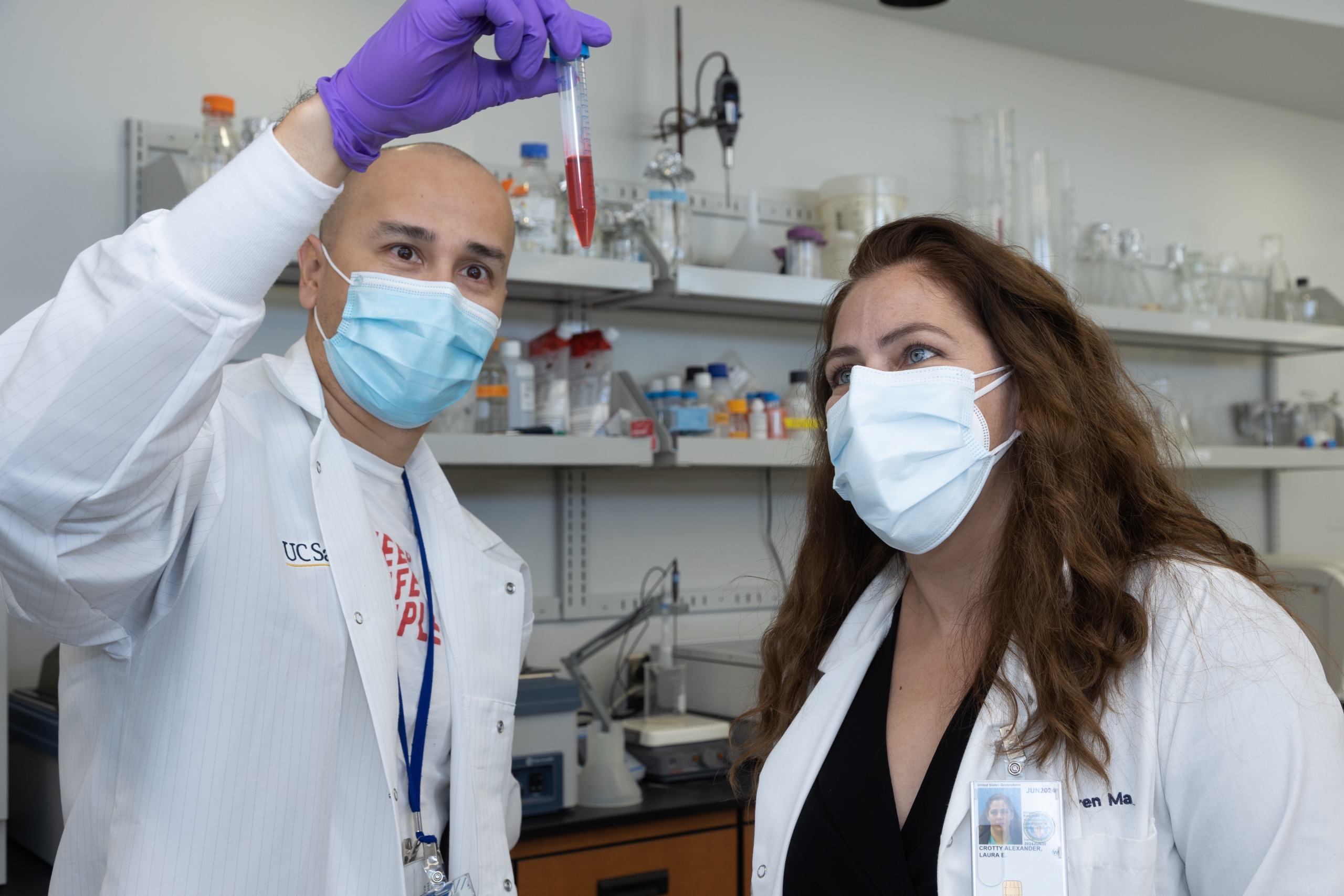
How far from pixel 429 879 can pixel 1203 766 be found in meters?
0.94

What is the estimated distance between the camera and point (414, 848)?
1.41 metres

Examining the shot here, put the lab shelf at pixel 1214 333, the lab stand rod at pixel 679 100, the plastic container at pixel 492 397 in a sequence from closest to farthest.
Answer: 1. the plastic container at pixel 492 397
2. the lab stand rod at pixel 679 100
3. the lab shelf at pixel 1214 333

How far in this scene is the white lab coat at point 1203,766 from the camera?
1.06 meters

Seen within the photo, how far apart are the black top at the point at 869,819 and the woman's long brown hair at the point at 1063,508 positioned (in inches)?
4.7

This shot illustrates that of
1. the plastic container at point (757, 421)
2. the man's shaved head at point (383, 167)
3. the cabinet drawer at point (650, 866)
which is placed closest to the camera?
the man's shaved head at point (383, 167)

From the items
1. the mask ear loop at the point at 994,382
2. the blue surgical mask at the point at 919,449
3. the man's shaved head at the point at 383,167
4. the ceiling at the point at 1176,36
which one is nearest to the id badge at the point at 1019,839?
the blue surgical mask at the point at 919,449

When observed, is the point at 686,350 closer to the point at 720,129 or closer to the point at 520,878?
the point at 720,129

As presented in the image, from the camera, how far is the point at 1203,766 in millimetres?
1111

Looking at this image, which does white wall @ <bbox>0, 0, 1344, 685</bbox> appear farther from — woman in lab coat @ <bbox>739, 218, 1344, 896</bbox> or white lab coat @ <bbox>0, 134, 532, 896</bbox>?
woman in lab coat @ <bbox>739, 218, 1344, 896</bbox>

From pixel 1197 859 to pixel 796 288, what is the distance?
187 cm

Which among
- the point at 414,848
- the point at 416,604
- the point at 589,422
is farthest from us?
the point at 589,422

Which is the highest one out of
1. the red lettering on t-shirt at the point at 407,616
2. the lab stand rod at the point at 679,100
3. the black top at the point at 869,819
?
the lab stand rod at the point at 679,100

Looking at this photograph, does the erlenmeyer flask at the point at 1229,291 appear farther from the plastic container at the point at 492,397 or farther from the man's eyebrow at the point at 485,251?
the man's eyebrow at the point at 485,251

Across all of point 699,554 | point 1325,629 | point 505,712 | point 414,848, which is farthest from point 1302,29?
point 414,848
